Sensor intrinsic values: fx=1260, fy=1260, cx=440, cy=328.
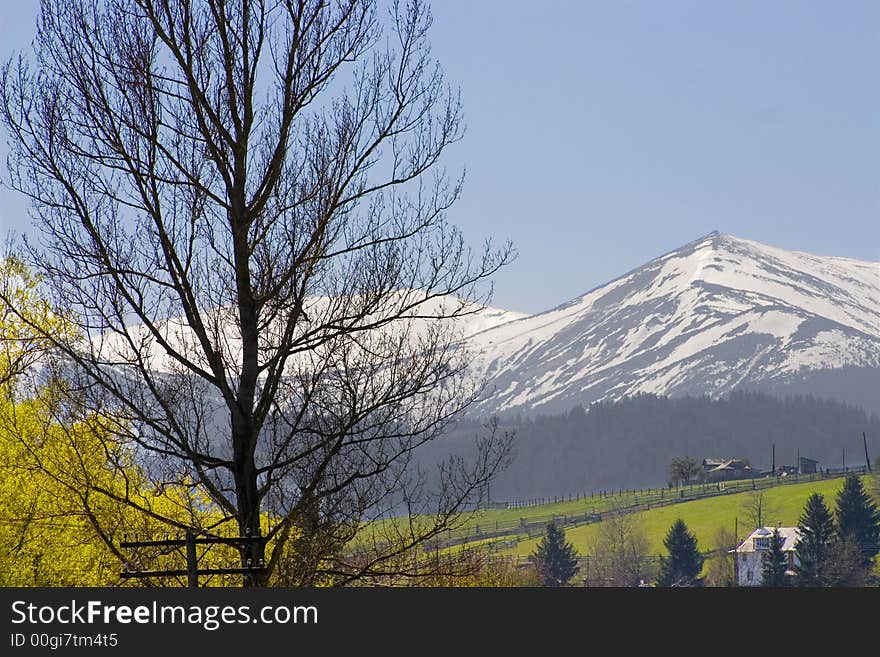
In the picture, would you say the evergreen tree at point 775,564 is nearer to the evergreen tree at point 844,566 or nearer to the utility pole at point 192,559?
the evergreen tree at point 844,566

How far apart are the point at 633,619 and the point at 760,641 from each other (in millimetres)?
1134

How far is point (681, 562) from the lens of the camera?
164 m

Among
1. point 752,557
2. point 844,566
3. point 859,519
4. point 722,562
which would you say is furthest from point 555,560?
point 859,519

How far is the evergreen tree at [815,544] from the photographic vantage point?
478ft

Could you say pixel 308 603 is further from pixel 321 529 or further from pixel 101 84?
pixel 101 84

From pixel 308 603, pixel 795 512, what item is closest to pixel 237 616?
pixel 308 603

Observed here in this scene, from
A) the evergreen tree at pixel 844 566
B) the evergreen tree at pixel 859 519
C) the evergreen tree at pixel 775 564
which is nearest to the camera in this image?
the evergreen tree at pixel 775 564

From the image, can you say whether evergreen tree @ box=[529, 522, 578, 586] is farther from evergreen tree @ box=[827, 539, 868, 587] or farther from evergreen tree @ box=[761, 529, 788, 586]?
evergreen tree @ box=[827, 539, 868, 587]

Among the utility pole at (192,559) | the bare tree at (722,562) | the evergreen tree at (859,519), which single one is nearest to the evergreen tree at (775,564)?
the bare tree at (722,562)

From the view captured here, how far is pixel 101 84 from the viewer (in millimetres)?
16422

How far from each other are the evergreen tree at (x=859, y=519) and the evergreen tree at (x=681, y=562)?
743 inches

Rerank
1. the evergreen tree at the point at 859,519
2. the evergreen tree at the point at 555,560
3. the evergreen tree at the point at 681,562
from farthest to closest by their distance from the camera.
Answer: the evergreen tree at the point at 681,562 < the evergreen tree at the point at 555,560 < the evergreen tree at the point at 859,519

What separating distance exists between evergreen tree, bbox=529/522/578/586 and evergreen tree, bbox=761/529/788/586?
2556 centimetres

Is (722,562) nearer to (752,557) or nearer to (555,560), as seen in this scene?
(752,557)
